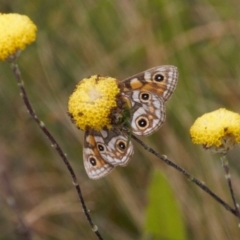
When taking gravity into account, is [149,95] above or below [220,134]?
above

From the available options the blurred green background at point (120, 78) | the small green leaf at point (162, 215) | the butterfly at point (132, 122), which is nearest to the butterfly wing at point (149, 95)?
the butterfly at point (132, 122)

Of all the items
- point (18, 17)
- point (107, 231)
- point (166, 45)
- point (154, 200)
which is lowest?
point (107, 231)

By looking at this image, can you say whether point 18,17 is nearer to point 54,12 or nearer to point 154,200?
point 154,200

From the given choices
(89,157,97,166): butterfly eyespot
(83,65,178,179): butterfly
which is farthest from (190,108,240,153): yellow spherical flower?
(89,157,97,166): butterfly eyespot

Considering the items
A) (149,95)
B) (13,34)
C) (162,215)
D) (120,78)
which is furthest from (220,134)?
(120,78)

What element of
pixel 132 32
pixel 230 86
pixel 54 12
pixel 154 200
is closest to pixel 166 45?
pixel 132 32

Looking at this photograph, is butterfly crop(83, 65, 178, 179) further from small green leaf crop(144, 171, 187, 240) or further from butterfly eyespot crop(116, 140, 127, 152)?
small green leaf crop(144, 171, 187, 240)

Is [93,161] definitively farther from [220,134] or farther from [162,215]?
[162,215]
